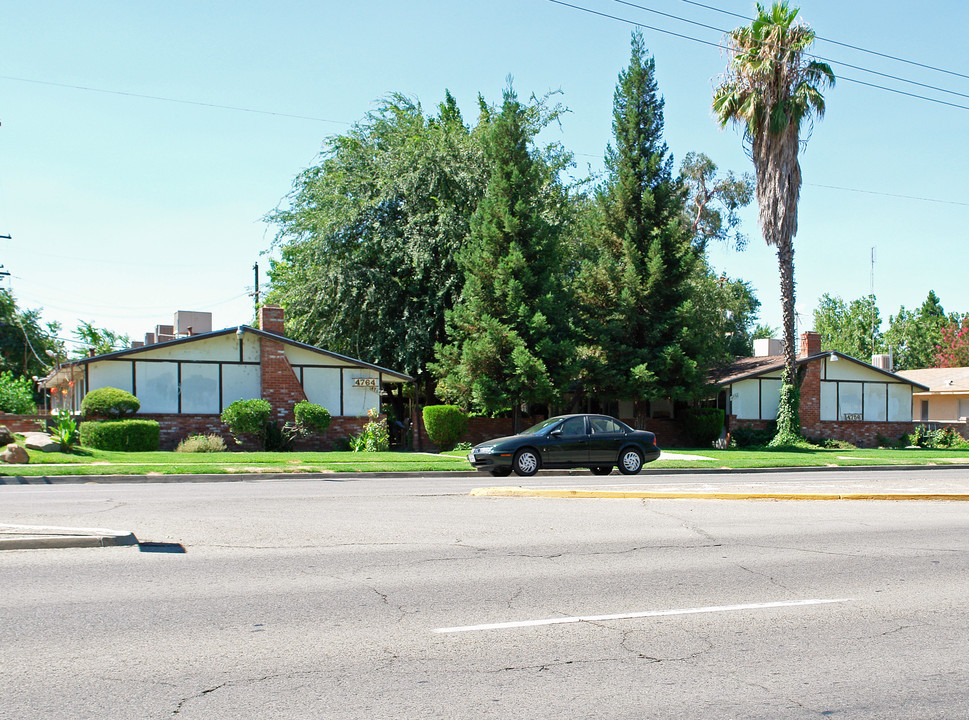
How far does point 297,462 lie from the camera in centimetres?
2253

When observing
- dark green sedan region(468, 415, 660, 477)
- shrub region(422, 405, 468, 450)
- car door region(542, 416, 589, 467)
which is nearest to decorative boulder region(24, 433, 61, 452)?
dark green sedan region(468, 415, 660, 477)

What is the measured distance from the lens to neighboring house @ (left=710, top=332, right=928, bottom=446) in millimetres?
38688

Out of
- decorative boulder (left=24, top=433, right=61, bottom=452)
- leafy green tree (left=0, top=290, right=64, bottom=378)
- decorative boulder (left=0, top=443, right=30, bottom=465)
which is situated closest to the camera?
decorative boulder (left=0, top=443, right=30, bottom=465)

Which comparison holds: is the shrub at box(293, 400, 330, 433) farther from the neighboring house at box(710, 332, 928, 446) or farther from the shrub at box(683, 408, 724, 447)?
the neighboring house at box(710, 332, 928, 446)

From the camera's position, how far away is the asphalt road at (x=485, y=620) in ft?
15.6

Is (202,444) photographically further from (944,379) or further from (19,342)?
(19,342)

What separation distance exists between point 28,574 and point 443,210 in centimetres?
3002

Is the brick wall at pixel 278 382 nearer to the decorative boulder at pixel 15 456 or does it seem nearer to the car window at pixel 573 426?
the decorative boulder at pixel 15 456

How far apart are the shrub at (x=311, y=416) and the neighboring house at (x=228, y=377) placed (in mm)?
983

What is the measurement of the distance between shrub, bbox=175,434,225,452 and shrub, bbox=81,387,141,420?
2038 mm

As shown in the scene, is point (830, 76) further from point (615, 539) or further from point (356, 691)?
point (356, 691)

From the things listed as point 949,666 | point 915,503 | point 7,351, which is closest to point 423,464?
point 915,503

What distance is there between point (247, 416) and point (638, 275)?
16.6 metres

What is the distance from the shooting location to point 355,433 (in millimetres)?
31656
